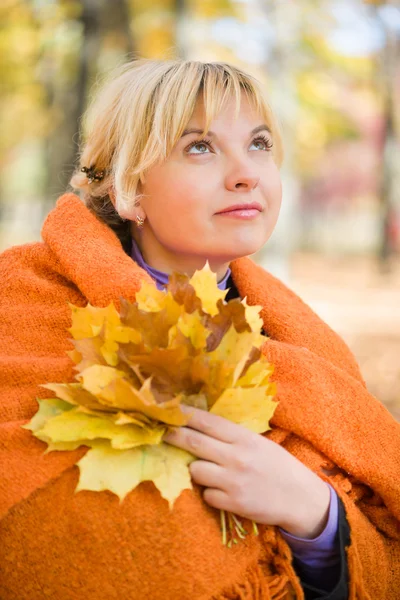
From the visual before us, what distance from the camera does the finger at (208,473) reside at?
138cm

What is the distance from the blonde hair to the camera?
1764 mm

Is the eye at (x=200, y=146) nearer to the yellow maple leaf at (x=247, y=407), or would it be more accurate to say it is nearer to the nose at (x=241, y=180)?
the nose at (x=241, y=180)

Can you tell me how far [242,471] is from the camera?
1392 millimetres

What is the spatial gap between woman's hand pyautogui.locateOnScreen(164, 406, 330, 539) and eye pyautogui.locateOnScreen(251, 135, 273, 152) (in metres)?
0.81

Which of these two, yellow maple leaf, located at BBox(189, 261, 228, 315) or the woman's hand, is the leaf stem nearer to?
the woman's hand

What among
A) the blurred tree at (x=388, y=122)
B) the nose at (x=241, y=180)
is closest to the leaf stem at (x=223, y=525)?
the nose at (x=241, y=180)

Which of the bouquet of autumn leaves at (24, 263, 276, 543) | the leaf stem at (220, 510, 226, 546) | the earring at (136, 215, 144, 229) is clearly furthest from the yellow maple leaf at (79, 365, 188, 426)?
the earring at (136, 215, 144, 229)

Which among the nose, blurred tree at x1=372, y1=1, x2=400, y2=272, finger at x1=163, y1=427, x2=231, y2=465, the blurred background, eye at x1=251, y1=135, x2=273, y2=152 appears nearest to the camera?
finger at x1=163, y1=427, x2=231, y2=465

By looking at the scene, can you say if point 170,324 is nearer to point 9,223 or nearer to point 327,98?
point 327,98

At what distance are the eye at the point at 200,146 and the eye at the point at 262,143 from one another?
15cm

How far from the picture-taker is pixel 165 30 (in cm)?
991

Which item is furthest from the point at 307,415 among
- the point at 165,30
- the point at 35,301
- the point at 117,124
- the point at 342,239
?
the point at 342,239

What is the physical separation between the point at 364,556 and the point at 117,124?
127cm

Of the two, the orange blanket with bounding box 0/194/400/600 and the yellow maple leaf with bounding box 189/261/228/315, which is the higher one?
the yellow maple leaf with bounding box 189/261/228/315
